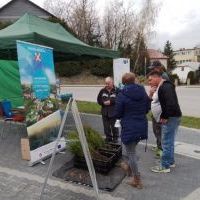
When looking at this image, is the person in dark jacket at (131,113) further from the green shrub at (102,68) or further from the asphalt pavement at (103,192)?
the green shrub at (102,68)

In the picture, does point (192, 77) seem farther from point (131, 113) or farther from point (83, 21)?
point (131, 113)

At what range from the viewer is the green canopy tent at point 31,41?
27.6 feet

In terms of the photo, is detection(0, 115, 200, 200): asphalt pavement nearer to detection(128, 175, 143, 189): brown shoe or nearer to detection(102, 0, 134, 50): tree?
detection(128, 175, 143, 189): brown shoe

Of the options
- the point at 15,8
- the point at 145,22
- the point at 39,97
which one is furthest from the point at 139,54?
the point at 39,97

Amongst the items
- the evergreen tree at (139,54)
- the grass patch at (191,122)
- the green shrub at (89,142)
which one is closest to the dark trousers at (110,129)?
the green shrub at (89,142)

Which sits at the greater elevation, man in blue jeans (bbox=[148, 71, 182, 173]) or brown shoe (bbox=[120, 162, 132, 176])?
man in blue jeans (bbox=[148, 71, 182, 173])

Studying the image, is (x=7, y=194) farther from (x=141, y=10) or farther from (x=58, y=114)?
(x=141, y=10)

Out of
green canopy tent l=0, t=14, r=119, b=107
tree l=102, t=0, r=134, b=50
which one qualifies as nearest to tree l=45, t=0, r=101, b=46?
tree l=102, t=0, r=134, b=50

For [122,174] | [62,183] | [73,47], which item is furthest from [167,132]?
[73,47]

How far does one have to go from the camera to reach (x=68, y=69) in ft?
133

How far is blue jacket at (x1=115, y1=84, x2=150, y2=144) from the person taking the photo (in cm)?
545

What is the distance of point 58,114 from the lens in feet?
24.4

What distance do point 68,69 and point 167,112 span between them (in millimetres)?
34962

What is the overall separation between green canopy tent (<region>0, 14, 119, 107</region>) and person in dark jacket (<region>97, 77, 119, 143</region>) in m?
1.77
